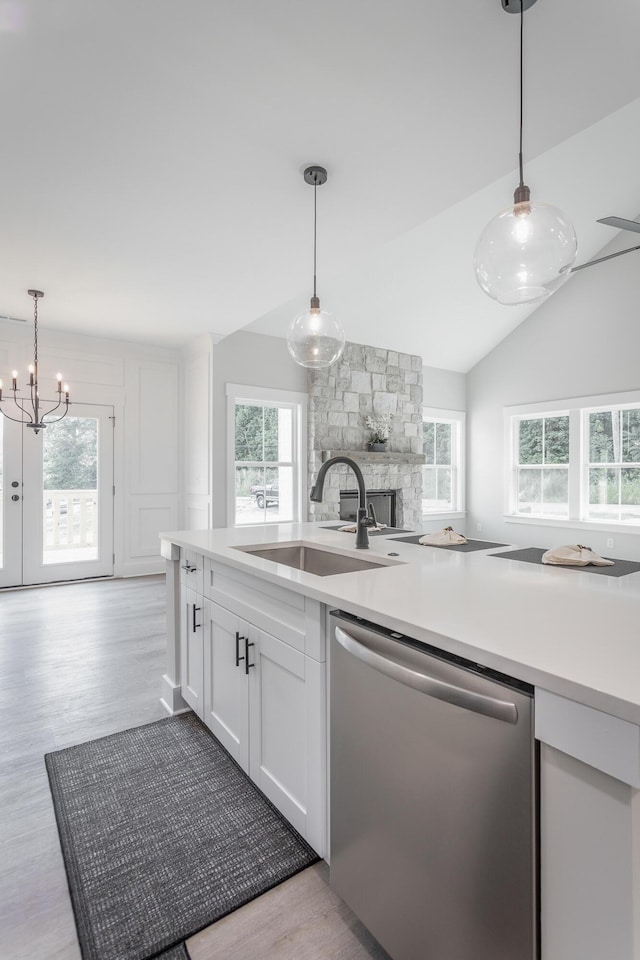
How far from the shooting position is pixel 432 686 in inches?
38.3

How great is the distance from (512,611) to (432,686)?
294 mm

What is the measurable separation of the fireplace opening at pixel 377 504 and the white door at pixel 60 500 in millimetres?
2755

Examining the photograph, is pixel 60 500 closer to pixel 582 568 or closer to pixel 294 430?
pixel 294 430

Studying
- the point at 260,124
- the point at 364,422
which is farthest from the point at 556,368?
the point at 260,124

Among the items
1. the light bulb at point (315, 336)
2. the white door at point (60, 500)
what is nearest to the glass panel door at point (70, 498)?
the white door at point (60, 500)

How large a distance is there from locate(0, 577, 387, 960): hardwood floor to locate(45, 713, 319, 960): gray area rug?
0.16ft

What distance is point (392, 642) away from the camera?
111cm

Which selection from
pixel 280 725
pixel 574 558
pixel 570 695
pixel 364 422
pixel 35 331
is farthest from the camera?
pixel 364 422

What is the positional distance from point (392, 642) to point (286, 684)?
586 mm

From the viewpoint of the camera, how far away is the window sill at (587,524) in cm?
568

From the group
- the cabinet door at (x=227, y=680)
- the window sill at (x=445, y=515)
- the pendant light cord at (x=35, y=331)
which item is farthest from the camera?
the window sill at (x=445, y=515)

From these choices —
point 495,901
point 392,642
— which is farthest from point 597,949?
point 392,642

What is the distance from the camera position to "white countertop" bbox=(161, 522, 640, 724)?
0.78 m

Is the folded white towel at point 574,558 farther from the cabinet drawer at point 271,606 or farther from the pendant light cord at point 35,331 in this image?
the pendant light cord at point 35,331
